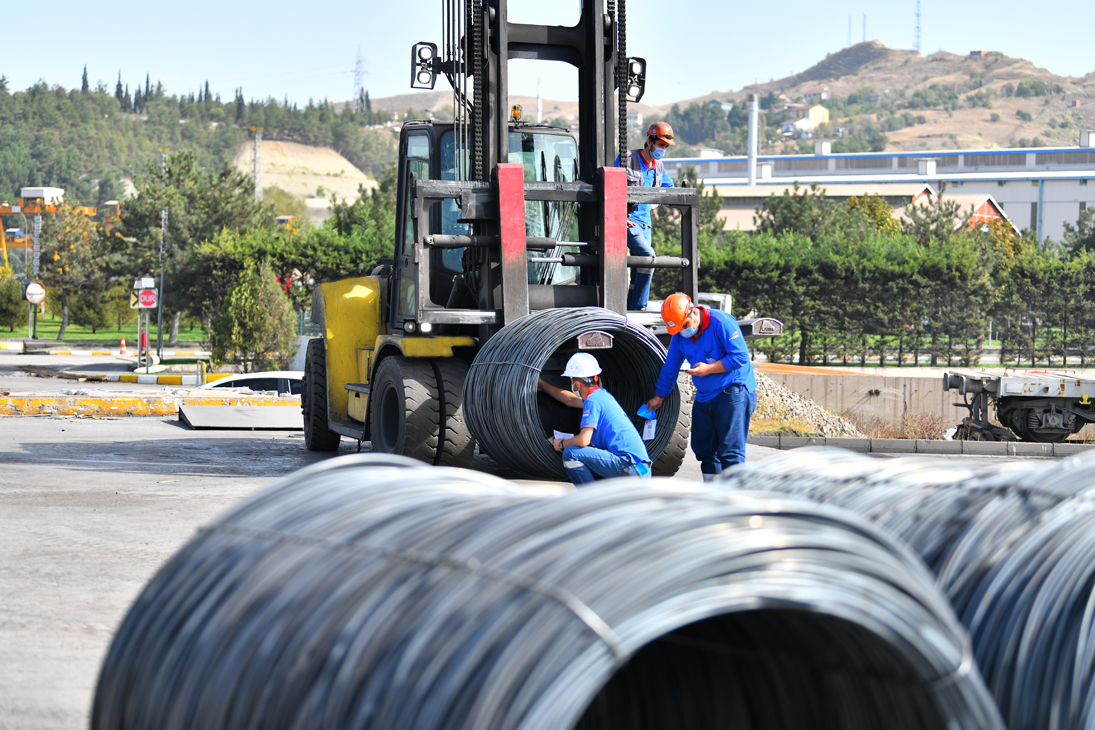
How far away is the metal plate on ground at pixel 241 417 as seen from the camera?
53.6 feet

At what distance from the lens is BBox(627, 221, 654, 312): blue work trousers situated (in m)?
10.9

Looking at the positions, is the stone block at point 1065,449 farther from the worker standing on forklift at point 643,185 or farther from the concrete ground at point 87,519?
the worker standing on forklift at point 643,185

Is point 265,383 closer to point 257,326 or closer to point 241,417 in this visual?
point 241,417

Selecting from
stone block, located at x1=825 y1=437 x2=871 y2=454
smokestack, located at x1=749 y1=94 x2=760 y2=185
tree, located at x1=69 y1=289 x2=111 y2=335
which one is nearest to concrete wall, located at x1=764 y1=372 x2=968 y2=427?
stone block, located at x1=825 y1=437 x2=871 y2=454

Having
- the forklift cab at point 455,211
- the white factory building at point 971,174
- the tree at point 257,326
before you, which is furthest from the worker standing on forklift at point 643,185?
the white factory building at point 971,174

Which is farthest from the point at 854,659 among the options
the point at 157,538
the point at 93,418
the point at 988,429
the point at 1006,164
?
the point at 1006,164

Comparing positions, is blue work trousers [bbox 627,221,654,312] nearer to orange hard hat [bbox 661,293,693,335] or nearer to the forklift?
the forklift

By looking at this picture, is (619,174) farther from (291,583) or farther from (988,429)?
(988,429)

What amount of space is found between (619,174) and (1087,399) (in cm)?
1328

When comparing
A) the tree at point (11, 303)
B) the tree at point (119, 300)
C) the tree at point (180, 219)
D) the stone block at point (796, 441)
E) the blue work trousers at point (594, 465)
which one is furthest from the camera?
the tree at point (11, 303)

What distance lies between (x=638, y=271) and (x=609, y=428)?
351cm

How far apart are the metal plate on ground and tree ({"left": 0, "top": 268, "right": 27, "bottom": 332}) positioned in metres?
51.7

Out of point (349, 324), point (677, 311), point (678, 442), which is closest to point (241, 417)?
point (349, 324)

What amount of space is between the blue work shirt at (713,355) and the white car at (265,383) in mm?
16013
